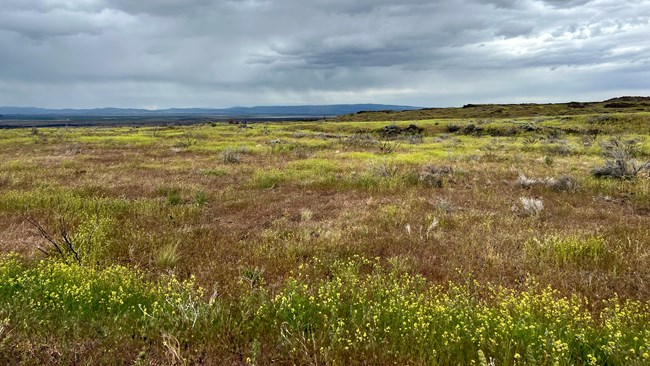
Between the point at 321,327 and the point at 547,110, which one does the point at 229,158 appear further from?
the point at 547,110

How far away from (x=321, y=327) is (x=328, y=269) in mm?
2195

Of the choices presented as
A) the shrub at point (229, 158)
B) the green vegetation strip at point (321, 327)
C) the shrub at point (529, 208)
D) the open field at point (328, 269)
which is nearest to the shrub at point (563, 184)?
the open field at point (328, 269)

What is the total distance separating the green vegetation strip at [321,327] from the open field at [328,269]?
0.08ft

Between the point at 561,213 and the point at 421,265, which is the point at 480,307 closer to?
the point at 421,265

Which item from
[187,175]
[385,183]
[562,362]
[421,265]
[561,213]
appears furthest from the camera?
[187,175]

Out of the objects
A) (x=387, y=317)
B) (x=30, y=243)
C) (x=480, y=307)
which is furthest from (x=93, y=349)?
(x=30, y=243)

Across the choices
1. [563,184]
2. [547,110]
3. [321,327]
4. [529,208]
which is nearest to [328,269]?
[321,327]

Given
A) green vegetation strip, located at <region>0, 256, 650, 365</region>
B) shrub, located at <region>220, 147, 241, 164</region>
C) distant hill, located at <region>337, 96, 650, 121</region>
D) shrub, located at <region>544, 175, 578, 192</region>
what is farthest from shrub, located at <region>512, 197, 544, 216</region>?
distant hill, located at <region>337, 96, 650, 121</region>

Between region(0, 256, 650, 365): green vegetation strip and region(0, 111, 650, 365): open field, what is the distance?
0.08 ft

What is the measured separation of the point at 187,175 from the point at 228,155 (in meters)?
5.83

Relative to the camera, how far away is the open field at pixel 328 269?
12.3 ft

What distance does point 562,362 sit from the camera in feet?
11.3

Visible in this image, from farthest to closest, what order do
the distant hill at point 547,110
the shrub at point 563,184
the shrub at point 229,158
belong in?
1. the distant hill at point 547,110
2. the shrub at point 229,158
3. the shrub at point 563,184

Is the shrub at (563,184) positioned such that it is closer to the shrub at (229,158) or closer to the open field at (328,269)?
the open field at (328,269)
